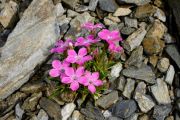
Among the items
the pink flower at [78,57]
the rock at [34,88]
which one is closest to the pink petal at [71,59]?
the pink flower at [78,57]

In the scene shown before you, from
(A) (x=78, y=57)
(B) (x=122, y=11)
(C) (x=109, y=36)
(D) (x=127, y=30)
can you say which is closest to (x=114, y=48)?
(C) (x=109, y=36)

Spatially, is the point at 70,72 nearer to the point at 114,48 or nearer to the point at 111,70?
the point at 114,48

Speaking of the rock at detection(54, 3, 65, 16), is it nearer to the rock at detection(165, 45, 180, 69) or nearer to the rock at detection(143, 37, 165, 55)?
the rock at detection(143, 37, 165, 55)

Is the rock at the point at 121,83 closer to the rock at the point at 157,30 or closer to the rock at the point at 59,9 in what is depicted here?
the rock at the point at 157,30

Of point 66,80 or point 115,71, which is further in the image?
point 115,71

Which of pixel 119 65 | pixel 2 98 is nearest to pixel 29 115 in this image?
pixel 2 98

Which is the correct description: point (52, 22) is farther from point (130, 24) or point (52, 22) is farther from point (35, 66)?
point (130, 24)
